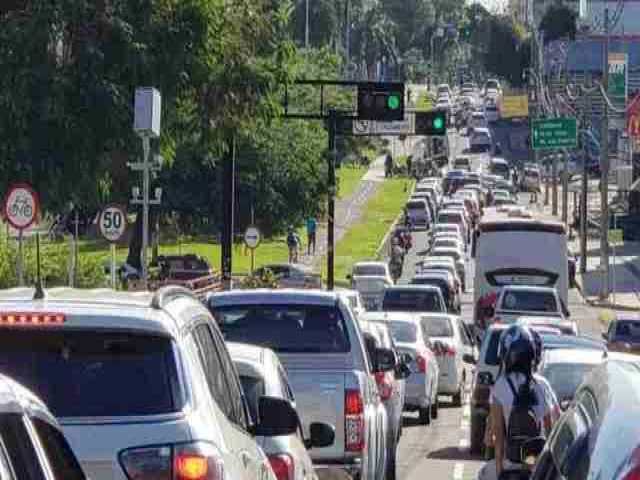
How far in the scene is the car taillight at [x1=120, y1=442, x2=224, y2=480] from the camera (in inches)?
311

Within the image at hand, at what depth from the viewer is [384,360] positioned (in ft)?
58.3

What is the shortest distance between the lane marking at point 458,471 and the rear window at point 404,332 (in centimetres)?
554

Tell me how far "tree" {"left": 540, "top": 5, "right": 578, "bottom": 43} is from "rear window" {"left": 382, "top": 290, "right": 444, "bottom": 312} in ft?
415

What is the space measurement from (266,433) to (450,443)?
16634 millimetres

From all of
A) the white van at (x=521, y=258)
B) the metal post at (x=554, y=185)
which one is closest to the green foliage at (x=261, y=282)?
the white van at (x=521, y=258)

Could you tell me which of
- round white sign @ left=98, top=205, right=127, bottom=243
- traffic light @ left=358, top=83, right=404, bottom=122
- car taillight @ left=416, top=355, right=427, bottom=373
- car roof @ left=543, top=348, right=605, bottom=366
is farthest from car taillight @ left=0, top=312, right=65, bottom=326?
traffic light @ left=358, top=83, right=404, bottom=122

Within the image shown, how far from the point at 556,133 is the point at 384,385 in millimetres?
63907

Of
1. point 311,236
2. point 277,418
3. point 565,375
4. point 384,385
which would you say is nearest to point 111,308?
point 277,418

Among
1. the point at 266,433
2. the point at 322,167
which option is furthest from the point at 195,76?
the point at 322,167

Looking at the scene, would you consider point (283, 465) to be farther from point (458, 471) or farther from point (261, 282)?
point (261, 282)

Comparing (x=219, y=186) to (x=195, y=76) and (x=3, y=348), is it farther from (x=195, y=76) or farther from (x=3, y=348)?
(x=3, y=348)

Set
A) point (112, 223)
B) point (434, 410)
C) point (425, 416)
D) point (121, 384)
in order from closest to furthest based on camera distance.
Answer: point (121, 384) → point (425, 416) → point (434, 410) → point (112, 223)

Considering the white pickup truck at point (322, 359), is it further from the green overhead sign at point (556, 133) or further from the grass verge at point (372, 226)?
the green overhead sign at point (556, 133)

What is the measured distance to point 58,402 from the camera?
817 cm
